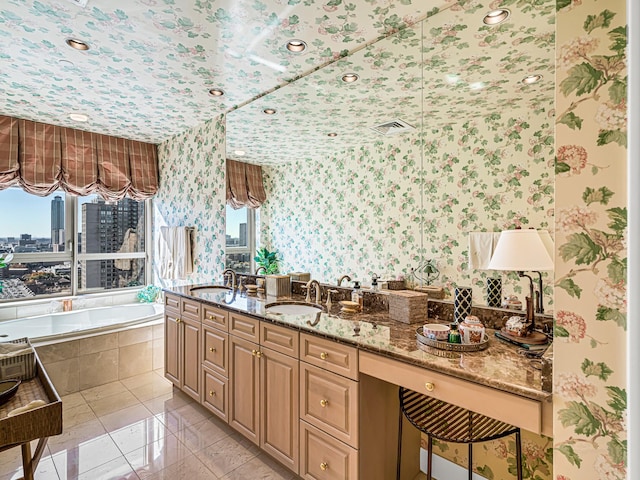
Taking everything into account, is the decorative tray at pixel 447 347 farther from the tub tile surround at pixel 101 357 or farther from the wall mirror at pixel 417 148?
the tub tile surround at pixel 101 357

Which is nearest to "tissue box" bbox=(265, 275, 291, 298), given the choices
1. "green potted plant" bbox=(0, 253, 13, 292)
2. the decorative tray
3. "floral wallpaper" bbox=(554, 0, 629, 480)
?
the decorative tray

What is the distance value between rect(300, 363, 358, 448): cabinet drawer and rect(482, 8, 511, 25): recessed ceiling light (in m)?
1.83

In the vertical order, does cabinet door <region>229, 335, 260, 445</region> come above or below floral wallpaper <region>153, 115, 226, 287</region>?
below

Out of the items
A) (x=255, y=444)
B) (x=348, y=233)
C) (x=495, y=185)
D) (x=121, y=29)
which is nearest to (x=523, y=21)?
(x=495, y=185)

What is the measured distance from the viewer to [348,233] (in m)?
2.34

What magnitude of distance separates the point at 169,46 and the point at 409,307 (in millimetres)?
2118

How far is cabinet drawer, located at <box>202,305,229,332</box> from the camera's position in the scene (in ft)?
7.59

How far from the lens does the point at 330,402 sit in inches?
64.7

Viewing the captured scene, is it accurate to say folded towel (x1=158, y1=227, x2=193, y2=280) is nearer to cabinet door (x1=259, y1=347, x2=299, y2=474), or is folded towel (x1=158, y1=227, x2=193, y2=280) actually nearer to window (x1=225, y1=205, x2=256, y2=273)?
window (x1=225, y1=205, x2=256, y2=273)

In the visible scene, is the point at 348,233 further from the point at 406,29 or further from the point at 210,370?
the point at 210,370

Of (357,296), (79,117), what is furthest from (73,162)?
(357,296)

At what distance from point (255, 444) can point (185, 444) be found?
1.67 feet

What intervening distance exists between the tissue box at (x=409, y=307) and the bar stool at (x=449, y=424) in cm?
36

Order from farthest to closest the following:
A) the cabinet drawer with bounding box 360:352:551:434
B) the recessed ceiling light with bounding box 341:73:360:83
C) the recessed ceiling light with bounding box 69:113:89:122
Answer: the recessed ceiling light with bounding box 69:113:89:122 < the recessed ceiling light with bounding box 341:73:360:83 < the cabinet drawer with bounding box 360:352:551:434
